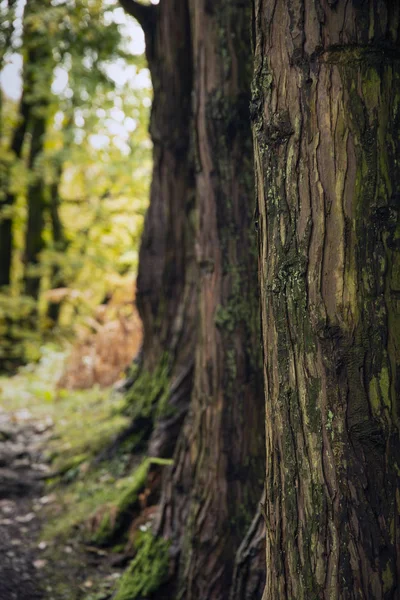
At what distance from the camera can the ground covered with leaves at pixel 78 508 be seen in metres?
3.87

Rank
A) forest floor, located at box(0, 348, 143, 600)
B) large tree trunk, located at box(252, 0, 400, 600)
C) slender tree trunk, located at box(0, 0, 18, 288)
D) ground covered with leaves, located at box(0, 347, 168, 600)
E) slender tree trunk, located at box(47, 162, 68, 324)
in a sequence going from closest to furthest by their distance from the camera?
1. large tree trunk, located at box(252, 0, 400, 600)
2. ground covered with leaves, located at box(0, 347, 168, 600)
3. forest floor, located at box(0, 348, 143, 600)
4. slender tree trunk, located at box(0, 0, 18, 288)
5. slender tree trunk, located at box(47, 162, 68, 324)

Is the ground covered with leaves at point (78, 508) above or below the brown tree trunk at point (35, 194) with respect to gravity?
below

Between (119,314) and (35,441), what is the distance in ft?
8.40

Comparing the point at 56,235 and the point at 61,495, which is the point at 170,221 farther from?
the point at 56,235

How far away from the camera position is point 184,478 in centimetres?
389

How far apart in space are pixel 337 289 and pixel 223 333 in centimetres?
175

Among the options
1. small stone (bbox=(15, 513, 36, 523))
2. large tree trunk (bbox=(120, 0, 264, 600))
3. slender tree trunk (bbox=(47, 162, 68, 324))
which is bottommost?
small stone (bbox=(15, 513, 36, 523))

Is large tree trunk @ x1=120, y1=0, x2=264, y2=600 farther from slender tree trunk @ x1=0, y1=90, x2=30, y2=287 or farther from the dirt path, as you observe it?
slender tree trunk @ x1=0, y1=90, x2=30, y2=287

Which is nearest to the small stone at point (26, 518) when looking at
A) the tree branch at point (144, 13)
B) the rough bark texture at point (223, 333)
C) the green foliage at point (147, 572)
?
the green foliage at point (147, 572)

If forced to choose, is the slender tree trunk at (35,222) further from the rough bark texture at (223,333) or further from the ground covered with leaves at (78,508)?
the rough bark texture at (223,333)

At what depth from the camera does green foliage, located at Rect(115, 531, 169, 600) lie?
359 cm

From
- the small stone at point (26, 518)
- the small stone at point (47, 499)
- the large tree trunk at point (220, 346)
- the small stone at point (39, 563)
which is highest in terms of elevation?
the large tree trunk at point (220, 346)

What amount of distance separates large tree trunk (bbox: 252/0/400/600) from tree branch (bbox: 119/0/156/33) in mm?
3537

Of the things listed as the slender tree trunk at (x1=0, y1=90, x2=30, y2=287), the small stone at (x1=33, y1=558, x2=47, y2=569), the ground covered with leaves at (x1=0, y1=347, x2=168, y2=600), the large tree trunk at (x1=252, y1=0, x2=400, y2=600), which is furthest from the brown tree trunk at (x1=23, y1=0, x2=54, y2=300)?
the large tree trunk at (x1=252, y1=0, x2=400, y2=600)
